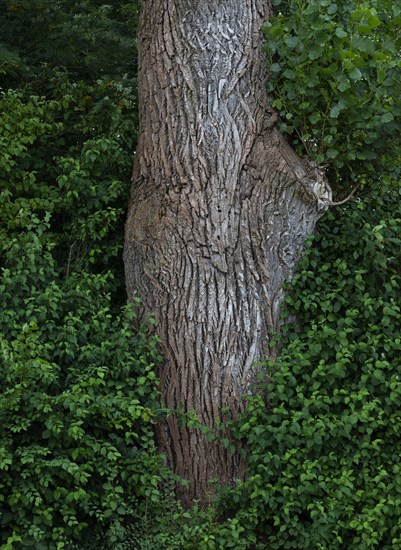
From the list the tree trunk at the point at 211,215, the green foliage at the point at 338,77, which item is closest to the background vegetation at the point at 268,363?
the green foliage at the point at 338,77

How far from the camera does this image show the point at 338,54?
7.82 meters

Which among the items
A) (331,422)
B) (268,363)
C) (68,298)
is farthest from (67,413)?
(331,422)

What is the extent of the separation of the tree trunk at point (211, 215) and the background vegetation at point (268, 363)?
19 centimetres

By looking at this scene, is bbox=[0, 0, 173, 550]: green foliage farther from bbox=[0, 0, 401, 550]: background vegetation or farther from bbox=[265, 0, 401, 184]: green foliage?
bbox=[265, 0, 401, 184]: green foliage

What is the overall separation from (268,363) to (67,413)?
1.54 m

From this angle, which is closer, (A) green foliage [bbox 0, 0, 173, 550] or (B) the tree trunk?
(A) green foliage [bbox 0, 0, 173, 550]

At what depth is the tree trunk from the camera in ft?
25.9

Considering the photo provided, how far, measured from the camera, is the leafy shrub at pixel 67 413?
7055mm

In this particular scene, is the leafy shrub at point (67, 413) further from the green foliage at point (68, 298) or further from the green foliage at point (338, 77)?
the green foliage at point (338, 77)

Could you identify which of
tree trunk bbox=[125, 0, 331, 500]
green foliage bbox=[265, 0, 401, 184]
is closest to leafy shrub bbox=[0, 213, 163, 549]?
tree trunk bbox=[125, 0, 331, 500]

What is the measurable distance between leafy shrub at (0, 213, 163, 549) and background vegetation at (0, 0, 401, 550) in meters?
0.02

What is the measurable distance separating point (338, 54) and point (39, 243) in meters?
2.73

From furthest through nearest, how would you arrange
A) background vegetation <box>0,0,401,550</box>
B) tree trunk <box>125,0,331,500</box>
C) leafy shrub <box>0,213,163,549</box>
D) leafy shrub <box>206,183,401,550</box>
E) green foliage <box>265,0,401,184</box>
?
tree trunk <box>125,0,331,500</box> → green foliage <box>265,0,401,184</box> → leafy shrub <box>206,183,401,550</box> → background vegetation <box>0,0,401,550</box> → leafy shrub <box>0,213,163,549</box>

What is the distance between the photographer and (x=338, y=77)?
25.6 feet
